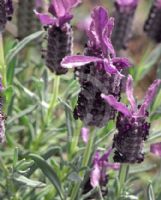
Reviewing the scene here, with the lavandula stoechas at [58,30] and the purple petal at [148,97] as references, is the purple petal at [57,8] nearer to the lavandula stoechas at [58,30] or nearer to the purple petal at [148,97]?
the lavandula stoechas at [58,30]

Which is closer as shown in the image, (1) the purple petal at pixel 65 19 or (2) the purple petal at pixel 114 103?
(2) the purple petal at pixel 114 103

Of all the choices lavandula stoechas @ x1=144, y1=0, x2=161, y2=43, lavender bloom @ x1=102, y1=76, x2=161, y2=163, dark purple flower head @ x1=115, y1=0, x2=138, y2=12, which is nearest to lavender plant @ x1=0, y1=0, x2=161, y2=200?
Result: lavender bloom @ x1=102, y1=76, x2=161, y2=163

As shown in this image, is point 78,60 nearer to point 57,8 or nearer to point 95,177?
point 57,8

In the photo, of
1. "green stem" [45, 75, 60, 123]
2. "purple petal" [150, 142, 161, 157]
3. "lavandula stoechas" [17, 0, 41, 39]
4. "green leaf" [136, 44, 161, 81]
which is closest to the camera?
"purple petal" [150, 142, 161, 157]

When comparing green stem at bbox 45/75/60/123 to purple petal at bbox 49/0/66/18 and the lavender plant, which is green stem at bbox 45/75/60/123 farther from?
purple petal at bbox 49/0/66/18

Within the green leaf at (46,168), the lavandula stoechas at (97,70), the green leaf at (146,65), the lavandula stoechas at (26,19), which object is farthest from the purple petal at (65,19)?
the green leaf at (146,65)

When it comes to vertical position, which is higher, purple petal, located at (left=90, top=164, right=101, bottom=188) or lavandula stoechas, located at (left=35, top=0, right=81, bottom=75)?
lavandula stoechas, located at (left=35, top=0, right=81, bottom=75)
